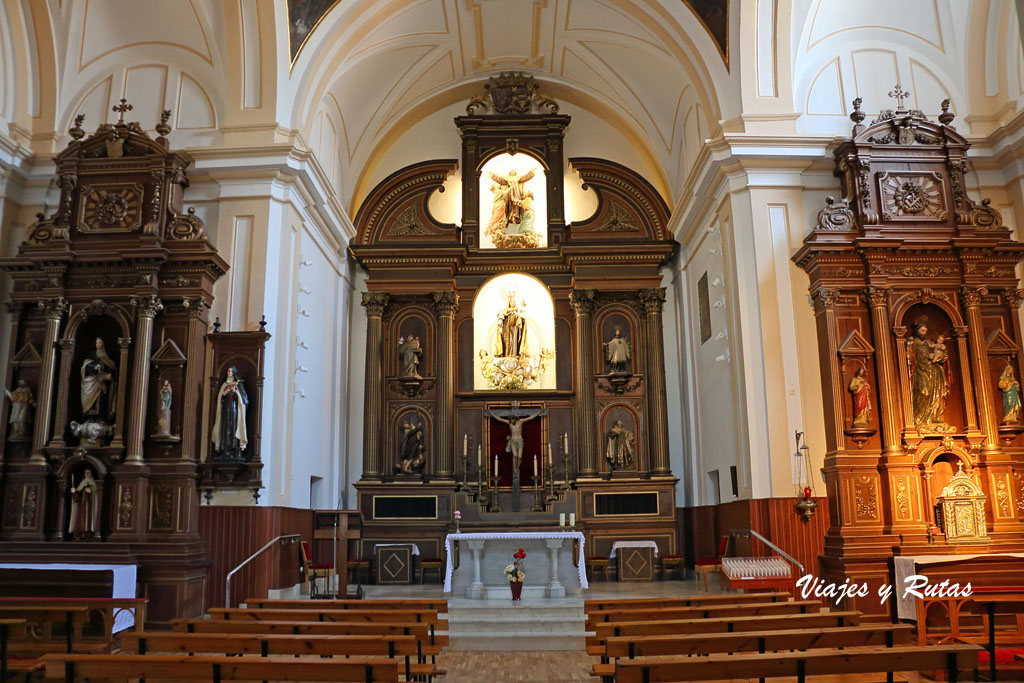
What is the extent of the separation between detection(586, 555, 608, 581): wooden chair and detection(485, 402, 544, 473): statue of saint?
2226 mm

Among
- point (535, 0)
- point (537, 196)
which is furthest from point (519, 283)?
point (535, 0)

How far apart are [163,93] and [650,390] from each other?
33.5ft

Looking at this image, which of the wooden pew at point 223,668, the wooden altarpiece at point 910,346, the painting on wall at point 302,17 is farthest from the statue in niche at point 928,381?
the painting on wall at point 302,17

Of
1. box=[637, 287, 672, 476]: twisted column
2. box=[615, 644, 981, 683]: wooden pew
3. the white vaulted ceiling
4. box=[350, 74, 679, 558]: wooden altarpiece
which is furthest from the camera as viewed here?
box=[637, 287, 672, 476]: twisted column

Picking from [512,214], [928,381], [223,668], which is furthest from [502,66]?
[223,668]

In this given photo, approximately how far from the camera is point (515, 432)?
16656mm

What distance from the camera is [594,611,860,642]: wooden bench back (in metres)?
6.30

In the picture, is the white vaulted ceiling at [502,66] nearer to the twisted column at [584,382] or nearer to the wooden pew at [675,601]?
the twisted column at [584,382]

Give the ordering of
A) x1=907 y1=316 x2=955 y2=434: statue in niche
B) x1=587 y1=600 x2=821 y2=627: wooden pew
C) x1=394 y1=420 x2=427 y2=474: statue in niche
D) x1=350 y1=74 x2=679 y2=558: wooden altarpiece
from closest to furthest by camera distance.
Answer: x1=587 y1=600 x2=821 y2=627: wooden pew
x1=907 y1=316 x2=955 y2=434: statue in niche
x1=350 y1=74 x2=679 y2=558: wooden altarpiece
x1=394 y1=420 x2=427 y2=474: statue in niche

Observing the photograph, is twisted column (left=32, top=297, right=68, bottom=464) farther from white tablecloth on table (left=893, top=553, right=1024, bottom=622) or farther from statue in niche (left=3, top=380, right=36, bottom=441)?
white tablecloth on table (left=893, top=553, right=1024, bottom=622)

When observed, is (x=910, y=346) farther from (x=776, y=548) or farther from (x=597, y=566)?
(x=597, y=566)

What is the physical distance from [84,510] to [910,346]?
1148cm

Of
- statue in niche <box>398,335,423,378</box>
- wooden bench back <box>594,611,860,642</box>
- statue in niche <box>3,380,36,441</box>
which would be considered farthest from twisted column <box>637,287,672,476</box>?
statue in niche <box>3,380,36,441</box>

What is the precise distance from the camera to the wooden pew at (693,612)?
7102 mm
